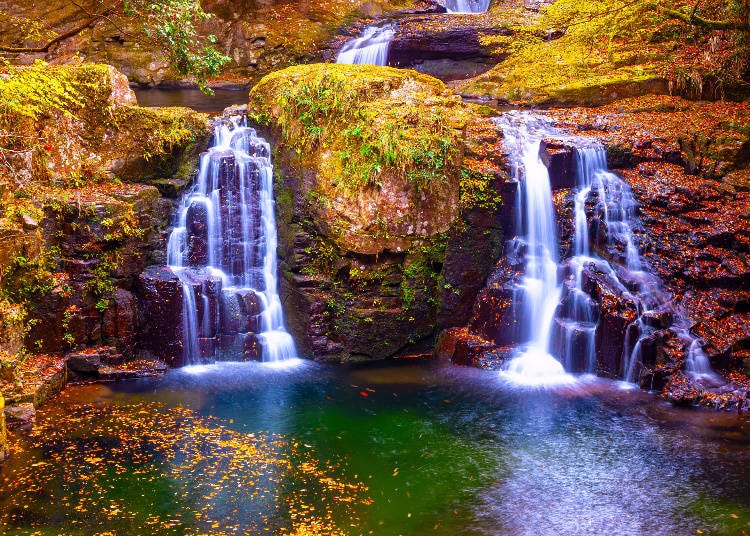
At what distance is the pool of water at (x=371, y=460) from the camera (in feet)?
18.9

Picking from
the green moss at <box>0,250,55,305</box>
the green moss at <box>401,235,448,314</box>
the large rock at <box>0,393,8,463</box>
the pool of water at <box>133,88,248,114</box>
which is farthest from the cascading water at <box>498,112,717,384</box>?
the pool of water at <box>133,88,248,114</box>

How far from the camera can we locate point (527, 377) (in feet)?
31.1

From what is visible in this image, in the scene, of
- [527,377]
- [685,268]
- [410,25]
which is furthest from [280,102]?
[410,25]

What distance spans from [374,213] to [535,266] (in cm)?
300

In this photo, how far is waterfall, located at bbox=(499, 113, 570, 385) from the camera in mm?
9688

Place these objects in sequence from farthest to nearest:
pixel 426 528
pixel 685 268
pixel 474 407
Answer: pixel 685 268 < pixel 474 407 < pixel 426 528

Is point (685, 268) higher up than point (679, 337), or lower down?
higher up

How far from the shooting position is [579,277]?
9992mm

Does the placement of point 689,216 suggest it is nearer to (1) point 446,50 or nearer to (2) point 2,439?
(1) point 446,50

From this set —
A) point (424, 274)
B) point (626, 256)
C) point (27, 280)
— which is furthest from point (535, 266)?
point (27, 280)

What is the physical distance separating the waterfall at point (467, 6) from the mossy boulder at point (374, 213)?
12.0m

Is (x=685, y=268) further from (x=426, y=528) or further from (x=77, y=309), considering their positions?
(x=77, y=309)

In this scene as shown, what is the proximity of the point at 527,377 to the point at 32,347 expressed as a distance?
7458 millimetres

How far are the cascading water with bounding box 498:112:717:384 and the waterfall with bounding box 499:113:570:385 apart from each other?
0.05ft
